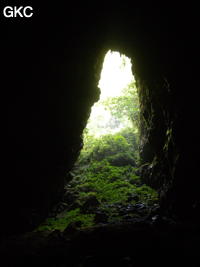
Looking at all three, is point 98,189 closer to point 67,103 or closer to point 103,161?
point 103,161

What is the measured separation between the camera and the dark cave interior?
556cm

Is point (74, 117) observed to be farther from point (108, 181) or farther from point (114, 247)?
point (114, 247)

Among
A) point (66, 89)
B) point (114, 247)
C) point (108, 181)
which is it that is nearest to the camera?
point (114, 247)

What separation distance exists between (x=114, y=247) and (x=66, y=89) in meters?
6.65

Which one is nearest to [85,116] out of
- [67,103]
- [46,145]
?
[67,103]

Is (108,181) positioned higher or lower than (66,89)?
lower

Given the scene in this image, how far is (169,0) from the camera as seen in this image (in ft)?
21.1

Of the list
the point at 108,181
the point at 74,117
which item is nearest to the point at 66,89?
the point at 74,117

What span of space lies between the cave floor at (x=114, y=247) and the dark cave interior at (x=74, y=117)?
0.03 m

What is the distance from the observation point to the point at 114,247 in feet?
17.9

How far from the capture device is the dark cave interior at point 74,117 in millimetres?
5559

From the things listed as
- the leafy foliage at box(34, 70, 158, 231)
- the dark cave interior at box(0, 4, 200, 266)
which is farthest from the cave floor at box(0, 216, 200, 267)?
the leafy foliage at box(34, 70, 158, 231)

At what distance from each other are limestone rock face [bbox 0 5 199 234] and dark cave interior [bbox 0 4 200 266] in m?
0.04

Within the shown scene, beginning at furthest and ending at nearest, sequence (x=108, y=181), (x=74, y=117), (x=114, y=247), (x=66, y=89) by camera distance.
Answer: (x=108, y=181)
(x=74, y=117)
(x=66, y=89)
(x=114, y=247)
